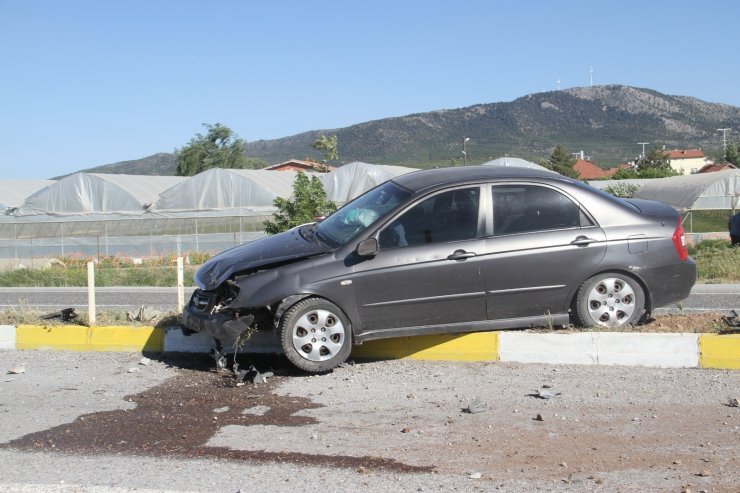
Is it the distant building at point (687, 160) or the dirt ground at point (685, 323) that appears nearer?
the dirt ground at point (685, 323)

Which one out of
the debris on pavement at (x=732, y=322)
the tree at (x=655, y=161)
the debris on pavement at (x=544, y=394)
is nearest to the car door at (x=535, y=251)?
the debris on pavement at (x=544, y=394)

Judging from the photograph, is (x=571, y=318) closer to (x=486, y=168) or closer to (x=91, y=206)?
(x=486, y=168)

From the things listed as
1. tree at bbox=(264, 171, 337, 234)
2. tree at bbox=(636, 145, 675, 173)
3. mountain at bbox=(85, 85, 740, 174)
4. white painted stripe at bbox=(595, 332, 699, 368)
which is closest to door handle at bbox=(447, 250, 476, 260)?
white painted stripe at bbox=(595, 332, 699, 368)

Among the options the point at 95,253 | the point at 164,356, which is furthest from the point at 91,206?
the point at 164,356

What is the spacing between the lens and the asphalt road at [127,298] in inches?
447

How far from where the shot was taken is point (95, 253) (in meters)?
30.5

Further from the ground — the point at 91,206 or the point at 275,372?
the point at 91,206

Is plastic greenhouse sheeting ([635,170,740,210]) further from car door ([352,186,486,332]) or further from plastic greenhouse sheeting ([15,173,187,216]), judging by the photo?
car door ([352,186,486,332])

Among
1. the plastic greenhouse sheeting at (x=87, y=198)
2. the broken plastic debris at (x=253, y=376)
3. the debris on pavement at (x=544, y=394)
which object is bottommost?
the debris on pavement at (x=544, y=394)

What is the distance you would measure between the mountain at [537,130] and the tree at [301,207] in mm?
110866

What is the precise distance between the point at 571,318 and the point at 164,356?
3.80 m

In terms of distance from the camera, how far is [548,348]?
720 centimetres

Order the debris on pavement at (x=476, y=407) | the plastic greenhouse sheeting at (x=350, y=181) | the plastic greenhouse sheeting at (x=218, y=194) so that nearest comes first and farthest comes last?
the debris on pavement at (x=476, y=407)
the plastic greenhouse sheeting at (x=218, y=194)
the plastic greenhouse sheeting at (x=350, y=181)

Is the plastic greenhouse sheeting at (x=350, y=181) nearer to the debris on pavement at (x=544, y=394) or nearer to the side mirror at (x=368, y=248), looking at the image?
the side mirror at (x=368, y=248)
